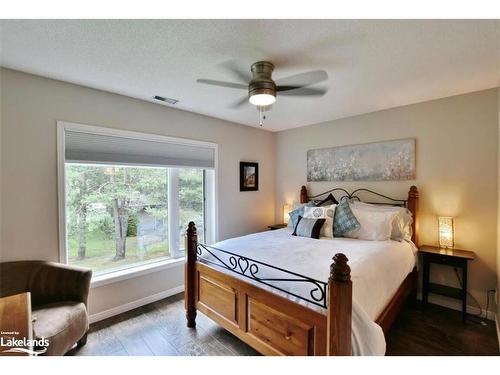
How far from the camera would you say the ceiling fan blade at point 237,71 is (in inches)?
74.0

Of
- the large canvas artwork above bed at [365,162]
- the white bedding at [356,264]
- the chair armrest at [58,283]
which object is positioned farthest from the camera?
the large canvas artwork above bed at [365,162]

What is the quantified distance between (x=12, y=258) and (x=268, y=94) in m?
2.55

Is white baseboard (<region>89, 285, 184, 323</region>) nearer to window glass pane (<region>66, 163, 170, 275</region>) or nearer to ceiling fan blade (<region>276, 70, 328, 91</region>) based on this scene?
window glass pane (<region>66, 163, 170, 275</region>)

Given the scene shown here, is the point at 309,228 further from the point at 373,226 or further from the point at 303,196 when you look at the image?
the point at 303,196

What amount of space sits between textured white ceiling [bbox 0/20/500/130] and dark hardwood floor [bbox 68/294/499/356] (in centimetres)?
239

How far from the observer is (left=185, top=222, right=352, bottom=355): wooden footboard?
4.29ft

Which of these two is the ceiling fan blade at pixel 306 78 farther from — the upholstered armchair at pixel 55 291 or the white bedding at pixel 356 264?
the upholstered armchair at pixel 55 291

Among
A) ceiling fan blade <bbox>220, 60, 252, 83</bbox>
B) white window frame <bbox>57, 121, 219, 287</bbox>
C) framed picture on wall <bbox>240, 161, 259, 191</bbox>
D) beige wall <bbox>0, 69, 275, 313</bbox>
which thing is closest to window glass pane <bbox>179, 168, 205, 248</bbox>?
white window frame <bbox>57, 121, 219, 287</bbox>

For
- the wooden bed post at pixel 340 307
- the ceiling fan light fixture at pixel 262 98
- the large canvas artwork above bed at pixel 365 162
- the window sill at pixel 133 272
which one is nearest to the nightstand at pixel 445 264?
the large canvas artwork above bed at pixel 365 162

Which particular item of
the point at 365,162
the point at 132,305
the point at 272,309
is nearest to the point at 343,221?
the point at 365,162

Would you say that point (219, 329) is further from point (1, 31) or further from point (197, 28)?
point (1, 31)

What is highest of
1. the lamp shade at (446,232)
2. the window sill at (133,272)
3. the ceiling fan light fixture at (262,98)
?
the ceiling fan light fixture at (262,98)

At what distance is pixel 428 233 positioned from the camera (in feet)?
9.42
